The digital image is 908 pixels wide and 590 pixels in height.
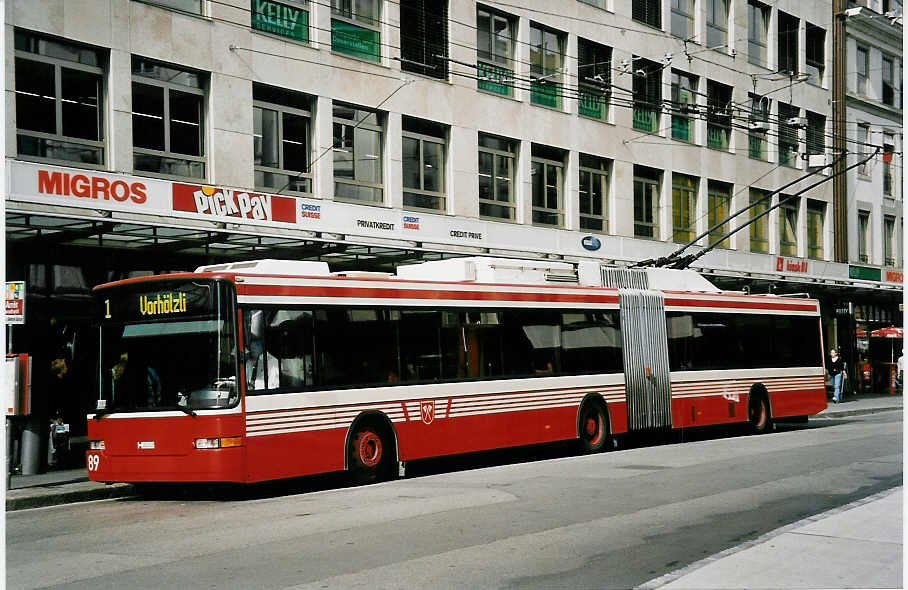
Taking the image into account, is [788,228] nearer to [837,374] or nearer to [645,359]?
[837,374]

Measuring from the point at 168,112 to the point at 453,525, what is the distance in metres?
12.7

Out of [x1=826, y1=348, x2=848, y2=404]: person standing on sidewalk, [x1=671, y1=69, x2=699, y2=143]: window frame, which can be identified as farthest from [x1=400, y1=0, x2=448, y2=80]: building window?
[x1=826, y1=348, x2=848, y2=404]: person standing on sidewalk

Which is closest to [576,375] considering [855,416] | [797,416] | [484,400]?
[484,400]

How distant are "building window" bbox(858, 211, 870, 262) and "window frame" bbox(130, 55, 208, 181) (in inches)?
1279

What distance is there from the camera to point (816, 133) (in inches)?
1714

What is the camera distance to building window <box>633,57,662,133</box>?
34406 millimetres

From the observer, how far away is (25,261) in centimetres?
1898

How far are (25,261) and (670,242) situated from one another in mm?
22074

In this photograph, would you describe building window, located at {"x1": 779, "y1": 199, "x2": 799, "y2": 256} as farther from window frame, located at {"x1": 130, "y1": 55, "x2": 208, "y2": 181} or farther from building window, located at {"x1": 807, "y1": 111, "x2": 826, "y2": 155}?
window frame, located at {"x1": 130, "y1": 55, "x2": 208, "y2": 181}

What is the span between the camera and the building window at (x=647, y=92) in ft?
113

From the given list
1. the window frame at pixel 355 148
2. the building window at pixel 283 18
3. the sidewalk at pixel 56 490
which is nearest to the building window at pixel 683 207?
the window frame at pixel 355 148

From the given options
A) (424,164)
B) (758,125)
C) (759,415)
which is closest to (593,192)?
(424,164)

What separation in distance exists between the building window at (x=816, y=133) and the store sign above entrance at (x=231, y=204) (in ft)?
87.5

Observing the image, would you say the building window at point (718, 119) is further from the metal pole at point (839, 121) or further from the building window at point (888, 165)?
the building window at point (888, 165)
